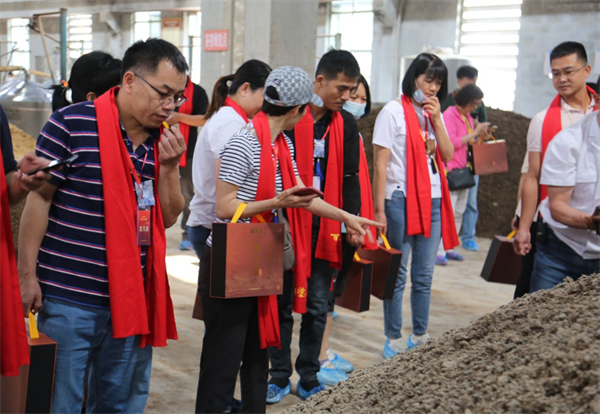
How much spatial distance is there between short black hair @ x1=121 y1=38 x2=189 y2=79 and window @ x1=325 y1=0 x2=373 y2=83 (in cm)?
1669

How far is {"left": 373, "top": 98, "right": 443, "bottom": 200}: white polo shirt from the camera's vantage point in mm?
3787

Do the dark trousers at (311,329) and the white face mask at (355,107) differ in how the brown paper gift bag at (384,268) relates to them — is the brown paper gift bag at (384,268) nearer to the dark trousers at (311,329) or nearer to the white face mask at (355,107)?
the dark trousers at (311,329)

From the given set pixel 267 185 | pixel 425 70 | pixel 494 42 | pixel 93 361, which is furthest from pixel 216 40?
pixel 494 42

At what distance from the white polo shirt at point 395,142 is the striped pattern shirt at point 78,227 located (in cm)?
207

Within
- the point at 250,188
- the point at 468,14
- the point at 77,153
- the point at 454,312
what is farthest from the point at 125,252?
the point at 468,14

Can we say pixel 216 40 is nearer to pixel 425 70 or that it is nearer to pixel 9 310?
pixel 425 70

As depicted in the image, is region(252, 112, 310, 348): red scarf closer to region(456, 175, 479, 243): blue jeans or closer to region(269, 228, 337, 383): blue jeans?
region(269, 228, 337, 383): blue jeans

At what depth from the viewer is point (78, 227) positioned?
2.01 m

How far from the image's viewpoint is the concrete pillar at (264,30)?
24.6 feet

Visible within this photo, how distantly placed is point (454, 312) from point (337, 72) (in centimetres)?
252

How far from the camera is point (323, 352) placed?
372 cm

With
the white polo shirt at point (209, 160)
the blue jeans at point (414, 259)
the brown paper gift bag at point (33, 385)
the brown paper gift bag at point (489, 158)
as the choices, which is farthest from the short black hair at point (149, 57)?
the brown paper gift bag at point (489, 158)

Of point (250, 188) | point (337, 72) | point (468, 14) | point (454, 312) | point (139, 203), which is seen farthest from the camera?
point (468, 14)

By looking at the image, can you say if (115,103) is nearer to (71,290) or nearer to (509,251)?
(71,290)
